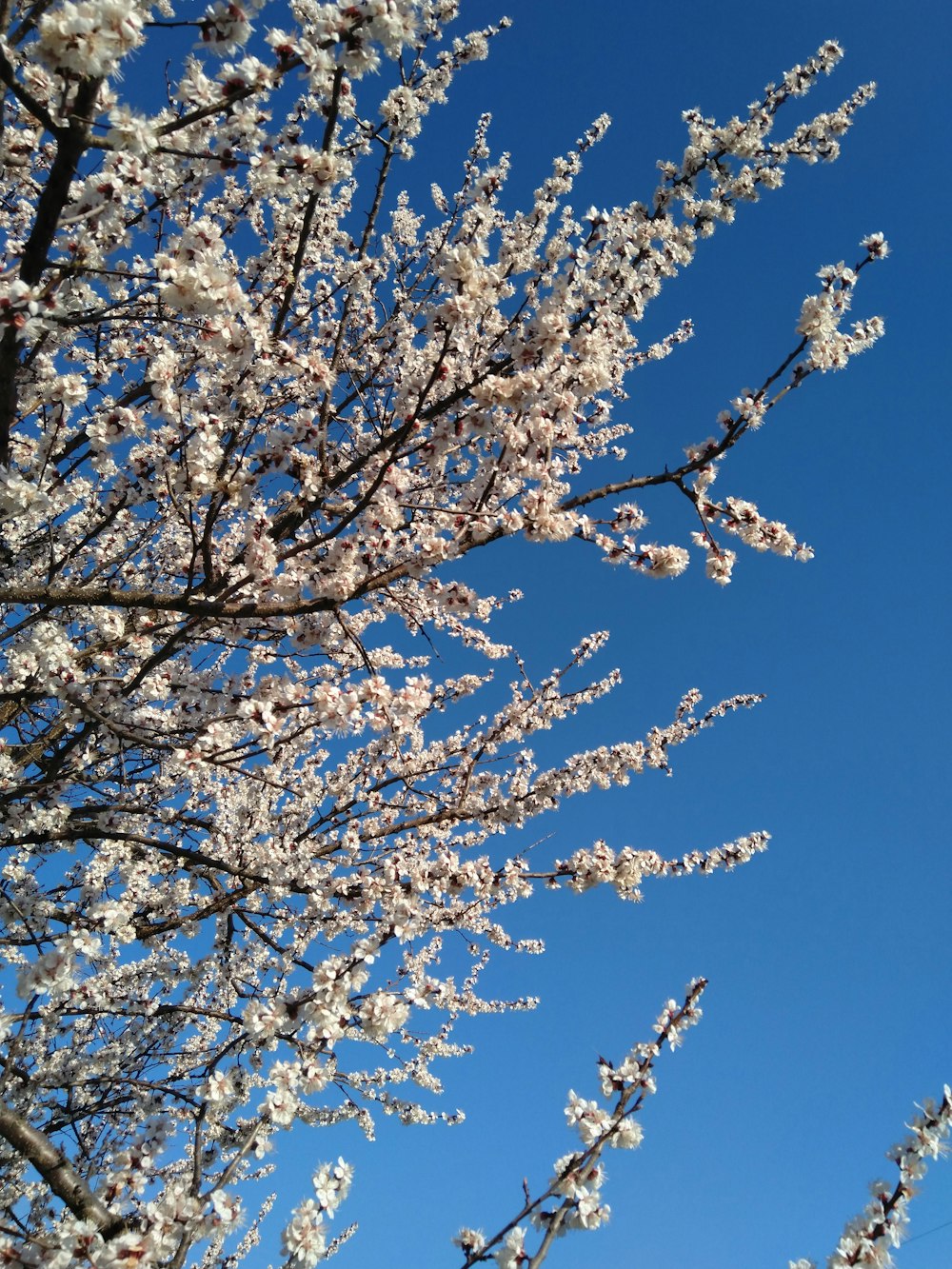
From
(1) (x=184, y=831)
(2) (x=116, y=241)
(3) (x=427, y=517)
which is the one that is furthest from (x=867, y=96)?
(1) (x=184, y=831)

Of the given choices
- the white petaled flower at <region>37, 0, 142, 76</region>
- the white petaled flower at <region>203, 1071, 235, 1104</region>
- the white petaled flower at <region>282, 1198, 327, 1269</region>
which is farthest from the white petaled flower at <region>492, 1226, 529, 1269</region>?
the white petaled flower at <region>37, 0, 142, 76</region>

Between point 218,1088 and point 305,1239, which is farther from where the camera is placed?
point 218,1088

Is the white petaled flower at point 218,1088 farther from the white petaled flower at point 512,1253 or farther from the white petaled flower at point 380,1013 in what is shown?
the white petaled flower at point 512,1253

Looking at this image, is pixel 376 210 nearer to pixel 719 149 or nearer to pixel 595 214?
pixel 595 214

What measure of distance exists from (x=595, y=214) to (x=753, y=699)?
4.68 metres

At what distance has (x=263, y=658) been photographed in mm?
6406

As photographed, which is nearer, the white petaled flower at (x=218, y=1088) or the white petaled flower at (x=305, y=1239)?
the white petaled flower at (x=305, y=1239)

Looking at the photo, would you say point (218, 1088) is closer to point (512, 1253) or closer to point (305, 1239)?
point (305, 1239)

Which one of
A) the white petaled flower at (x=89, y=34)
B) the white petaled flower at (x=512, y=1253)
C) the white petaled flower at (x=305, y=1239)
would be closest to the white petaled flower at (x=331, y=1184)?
the white petaled flower at (x=305, y=1239)

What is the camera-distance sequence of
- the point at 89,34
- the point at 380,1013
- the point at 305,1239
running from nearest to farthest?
the point at 89,34 < the point at 305,1239 < the point at 380,1013

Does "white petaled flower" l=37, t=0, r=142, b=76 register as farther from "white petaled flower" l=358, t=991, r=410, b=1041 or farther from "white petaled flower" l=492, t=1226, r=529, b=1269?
"white petaled flower" l=492, t=1226, r=529, b=1269

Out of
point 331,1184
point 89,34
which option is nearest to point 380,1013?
point 331,1184

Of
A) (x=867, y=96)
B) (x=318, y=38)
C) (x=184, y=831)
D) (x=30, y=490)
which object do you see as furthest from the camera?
(x=184, y=831)

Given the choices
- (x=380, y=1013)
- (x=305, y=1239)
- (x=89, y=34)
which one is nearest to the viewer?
(x=89, y=34)
